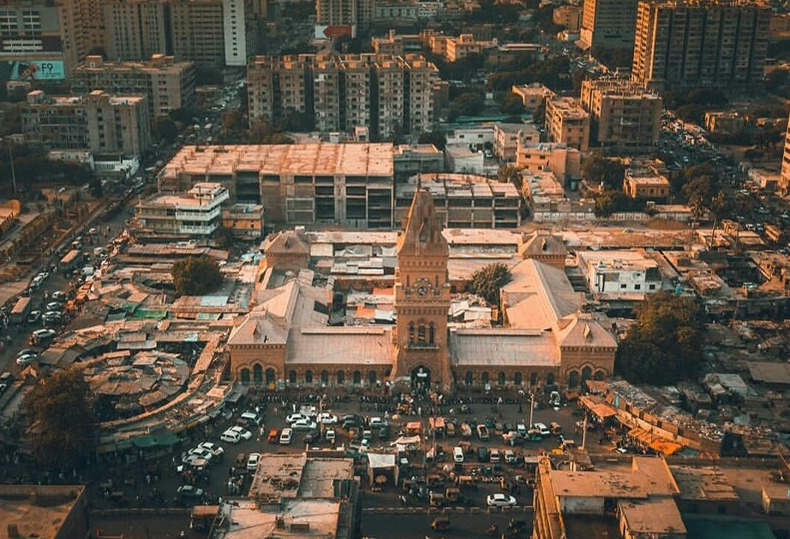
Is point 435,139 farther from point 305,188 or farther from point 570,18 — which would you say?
point 570,18

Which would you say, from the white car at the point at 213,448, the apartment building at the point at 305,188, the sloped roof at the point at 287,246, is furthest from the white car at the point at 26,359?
the apartment building at the point at 305,188

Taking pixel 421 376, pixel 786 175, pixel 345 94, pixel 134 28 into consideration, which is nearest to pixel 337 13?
pixel 134 28

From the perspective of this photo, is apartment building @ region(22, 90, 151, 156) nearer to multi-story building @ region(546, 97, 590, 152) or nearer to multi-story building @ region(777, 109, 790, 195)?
multi-story building @ region(546, 97, 590, 152)

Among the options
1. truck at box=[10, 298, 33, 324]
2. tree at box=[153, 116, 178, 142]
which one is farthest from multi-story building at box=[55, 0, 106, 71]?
truck at box=[10, 298, 33, 324]

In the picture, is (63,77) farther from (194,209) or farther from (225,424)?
(225,424)

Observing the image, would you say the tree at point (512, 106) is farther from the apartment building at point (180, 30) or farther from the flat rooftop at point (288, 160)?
the apartment building at point (180, 30)

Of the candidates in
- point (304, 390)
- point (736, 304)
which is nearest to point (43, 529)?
point (304, 390)

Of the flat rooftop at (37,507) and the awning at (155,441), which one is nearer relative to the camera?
the flat rooftop at (37,507)
